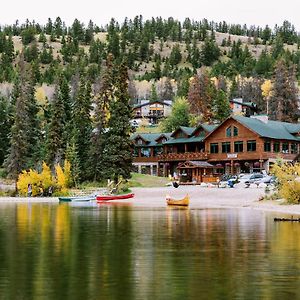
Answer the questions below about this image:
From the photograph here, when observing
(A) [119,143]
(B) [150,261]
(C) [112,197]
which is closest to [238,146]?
(A) [119,143]

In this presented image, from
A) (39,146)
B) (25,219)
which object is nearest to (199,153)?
(39,146)

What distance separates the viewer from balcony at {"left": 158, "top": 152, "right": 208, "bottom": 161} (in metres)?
86.6

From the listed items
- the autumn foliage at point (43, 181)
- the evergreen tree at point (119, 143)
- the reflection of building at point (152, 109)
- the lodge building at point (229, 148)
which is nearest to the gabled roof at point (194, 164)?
the lodge building at point (229, 148)

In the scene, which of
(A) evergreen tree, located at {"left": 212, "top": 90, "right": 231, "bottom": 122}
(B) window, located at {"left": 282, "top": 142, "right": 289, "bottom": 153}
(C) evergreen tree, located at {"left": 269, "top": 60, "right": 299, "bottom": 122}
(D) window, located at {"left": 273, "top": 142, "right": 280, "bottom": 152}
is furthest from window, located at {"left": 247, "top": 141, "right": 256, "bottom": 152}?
(C) evergreen tree, located at {"left": 269, "top": 60, "right": 299, "bottom": 122}

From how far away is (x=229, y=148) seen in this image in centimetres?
8412

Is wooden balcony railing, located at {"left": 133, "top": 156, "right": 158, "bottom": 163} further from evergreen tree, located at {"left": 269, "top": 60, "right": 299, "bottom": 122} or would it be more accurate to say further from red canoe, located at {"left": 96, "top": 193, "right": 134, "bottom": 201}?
red canoe, located at {"left": 96, "top": 193, "right": 134, "bottom": 201}

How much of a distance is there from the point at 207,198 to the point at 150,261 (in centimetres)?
4120

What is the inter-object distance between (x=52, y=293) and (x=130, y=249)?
7651 mm

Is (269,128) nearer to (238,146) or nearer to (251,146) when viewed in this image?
(251,146)

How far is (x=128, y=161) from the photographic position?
71312mm

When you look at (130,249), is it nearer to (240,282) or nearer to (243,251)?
(243,251)

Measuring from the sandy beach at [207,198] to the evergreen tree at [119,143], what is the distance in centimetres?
410

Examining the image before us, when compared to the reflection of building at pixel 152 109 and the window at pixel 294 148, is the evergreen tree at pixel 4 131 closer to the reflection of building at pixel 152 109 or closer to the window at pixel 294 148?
the window at pixel 294 148

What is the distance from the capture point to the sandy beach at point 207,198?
48.1 metres
